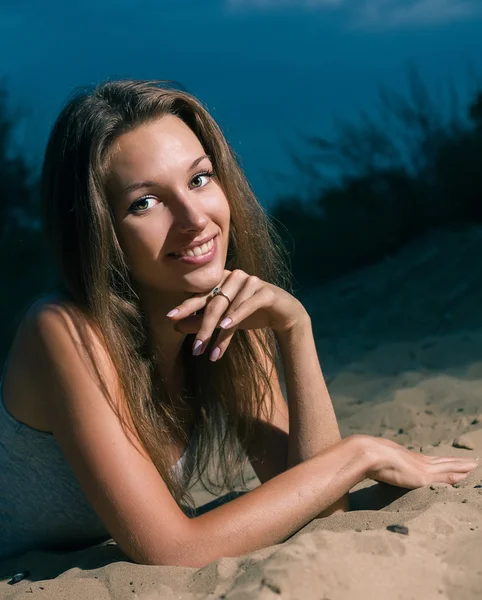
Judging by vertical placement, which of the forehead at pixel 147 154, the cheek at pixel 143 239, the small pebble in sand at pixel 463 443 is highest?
the forehead at pixel 147 154

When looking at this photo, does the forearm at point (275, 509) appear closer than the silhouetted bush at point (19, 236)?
Yes

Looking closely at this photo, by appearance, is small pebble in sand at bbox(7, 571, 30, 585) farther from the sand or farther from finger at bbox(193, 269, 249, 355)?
finger at bbox(193, 269, 249, 355)

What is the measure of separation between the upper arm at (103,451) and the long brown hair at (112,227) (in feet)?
0.31

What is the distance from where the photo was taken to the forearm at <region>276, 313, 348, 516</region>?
8.89 feet

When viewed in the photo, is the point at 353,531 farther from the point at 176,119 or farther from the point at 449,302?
the point at 449,302

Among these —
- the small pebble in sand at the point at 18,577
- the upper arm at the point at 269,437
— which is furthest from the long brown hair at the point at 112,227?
the small pebble in sand at the point at 18,577

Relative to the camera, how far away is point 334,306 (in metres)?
6.26

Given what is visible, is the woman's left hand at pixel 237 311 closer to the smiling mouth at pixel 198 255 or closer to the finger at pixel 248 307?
the finger at pixel 248 307

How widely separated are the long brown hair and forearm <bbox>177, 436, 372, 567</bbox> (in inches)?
11.4

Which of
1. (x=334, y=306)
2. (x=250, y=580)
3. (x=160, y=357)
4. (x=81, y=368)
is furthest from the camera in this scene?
(x=334, y=306)

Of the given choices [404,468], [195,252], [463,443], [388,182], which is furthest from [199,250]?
[388,182]

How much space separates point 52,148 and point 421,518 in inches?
55.9

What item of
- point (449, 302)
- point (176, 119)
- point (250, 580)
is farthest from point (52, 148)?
point (449, 302)

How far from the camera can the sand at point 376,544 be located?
6.20ft
